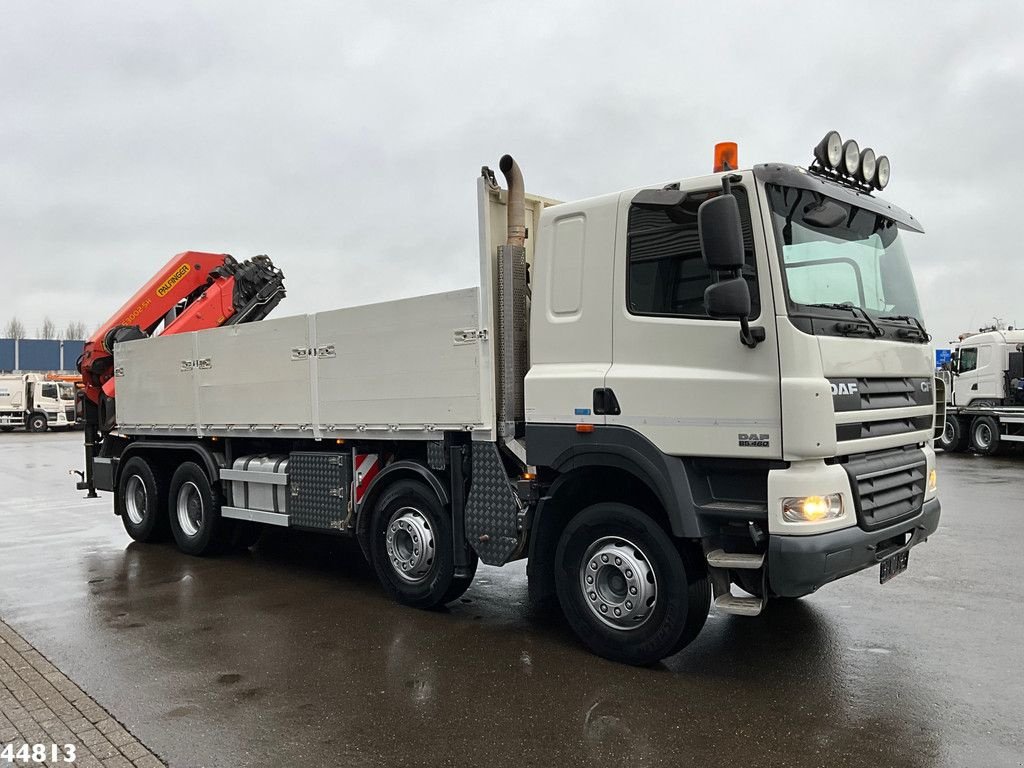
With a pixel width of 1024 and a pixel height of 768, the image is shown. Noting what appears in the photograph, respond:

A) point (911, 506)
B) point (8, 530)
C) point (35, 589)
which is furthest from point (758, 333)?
point (8, 530)

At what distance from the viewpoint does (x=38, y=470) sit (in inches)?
771

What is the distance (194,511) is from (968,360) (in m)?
18.9

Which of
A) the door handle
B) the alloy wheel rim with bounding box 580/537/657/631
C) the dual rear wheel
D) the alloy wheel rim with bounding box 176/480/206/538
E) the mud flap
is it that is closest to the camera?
the alloy wheel rim with bounding box 580/537/657/631

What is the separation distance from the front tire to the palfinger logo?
5.41m

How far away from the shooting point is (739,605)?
4.76m

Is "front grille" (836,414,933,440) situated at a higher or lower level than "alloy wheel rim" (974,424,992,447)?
higher

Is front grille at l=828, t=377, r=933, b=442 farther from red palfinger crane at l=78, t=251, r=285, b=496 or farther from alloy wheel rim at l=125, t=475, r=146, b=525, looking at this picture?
alloy wheel rim at l=125, t=475, r=146, b=525

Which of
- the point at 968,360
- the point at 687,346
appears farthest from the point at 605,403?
the point at 968,360

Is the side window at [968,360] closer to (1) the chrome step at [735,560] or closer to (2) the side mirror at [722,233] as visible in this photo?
(1) the chrome step at [735,560]

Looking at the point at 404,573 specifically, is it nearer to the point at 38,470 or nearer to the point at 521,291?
Answer: the point at 521,291

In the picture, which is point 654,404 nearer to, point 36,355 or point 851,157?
point 851,157

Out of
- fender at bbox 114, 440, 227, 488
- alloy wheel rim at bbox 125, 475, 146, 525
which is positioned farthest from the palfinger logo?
alloy wheel rim at bbox 125, 475, 146, 525

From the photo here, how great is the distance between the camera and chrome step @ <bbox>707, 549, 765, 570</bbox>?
15.5ft

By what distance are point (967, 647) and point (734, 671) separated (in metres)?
1.67
